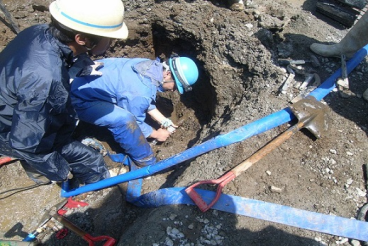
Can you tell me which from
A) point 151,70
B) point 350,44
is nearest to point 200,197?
point 151,70

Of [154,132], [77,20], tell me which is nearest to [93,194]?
[154,132]

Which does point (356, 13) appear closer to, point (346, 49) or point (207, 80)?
point (346, 49)

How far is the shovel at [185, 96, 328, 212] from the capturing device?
84.2 inches

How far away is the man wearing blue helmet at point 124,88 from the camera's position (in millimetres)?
3039

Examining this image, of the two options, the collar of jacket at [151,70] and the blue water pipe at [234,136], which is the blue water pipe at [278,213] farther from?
the collar of jacket at [151,70]

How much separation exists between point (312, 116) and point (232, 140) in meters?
0.88

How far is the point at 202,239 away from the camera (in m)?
2.04

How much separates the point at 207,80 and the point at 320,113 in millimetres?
1686

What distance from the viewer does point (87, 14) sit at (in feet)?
6.17

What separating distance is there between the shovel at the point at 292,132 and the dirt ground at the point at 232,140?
4.4 inches

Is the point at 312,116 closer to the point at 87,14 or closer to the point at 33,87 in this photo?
the point at 87,14

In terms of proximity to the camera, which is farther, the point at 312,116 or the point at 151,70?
the point at 151,70

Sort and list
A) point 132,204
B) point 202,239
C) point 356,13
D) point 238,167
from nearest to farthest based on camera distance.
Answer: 1. point 202,239
2. point 238,167
3. point 132,204
4. point 356,13

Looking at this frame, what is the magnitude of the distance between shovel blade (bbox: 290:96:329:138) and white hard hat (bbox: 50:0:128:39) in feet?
6.00
